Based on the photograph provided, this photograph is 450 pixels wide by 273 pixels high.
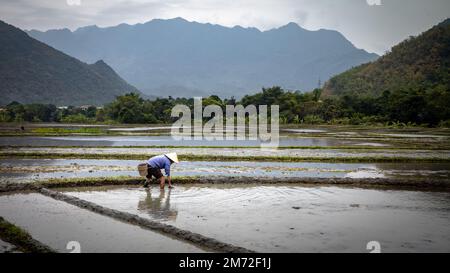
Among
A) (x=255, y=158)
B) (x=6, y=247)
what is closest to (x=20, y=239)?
(x=6, y=247)

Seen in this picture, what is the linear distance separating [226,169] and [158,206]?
6.42m

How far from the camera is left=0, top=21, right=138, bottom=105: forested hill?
355 ft

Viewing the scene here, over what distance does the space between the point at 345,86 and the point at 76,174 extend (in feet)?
257

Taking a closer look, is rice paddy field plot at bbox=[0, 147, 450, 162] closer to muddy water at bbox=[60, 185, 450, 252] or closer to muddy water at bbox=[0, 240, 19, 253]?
muddy water at bbox=[60, 185, 450, 252]

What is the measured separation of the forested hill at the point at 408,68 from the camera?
234ft

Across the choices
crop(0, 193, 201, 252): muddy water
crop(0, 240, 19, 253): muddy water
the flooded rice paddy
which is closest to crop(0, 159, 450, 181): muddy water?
the flooded rice paddy

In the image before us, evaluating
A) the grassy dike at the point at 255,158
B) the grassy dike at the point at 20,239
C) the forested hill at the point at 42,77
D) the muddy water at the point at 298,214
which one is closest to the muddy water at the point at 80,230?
the grassy dike at the point at 20,239

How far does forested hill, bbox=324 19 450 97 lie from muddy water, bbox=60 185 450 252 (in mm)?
61929

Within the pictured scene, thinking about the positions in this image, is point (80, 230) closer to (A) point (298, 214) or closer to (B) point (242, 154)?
(A) point (298, 214)

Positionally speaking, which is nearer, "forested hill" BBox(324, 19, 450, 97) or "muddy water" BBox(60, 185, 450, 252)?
"muddy water" BBox(60, 185, 450, 252)

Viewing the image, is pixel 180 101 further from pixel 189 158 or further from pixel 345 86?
pixel 189 158

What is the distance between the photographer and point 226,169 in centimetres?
1557

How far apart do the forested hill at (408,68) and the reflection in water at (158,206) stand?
64199 mm

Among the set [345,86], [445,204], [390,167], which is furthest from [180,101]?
[445,204]
